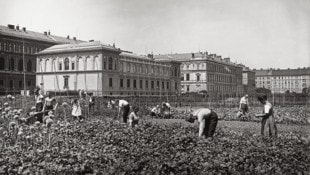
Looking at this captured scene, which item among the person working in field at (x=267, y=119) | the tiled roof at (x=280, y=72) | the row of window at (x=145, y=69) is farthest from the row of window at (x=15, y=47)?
the tiled roof at (x=280, y=72)

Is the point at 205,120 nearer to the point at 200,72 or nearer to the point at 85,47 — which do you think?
the point at 85,47

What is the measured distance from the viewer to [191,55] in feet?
316

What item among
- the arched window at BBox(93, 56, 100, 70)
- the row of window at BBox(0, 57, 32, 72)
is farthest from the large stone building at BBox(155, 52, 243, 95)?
the arched window at BBox(93, 56, 100, 70)

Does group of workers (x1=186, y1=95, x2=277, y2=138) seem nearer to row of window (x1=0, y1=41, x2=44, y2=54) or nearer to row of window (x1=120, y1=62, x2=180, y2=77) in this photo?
row of window (x1=120, y1=62, x2=180, y2=77)

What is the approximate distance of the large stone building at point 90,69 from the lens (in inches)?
2085

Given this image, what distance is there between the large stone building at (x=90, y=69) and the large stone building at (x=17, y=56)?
6.71 metres

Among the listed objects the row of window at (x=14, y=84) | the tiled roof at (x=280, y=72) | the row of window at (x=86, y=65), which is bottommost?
the row of window at (x=14, y=84)

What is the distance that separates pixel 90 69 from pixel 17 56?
1959cm

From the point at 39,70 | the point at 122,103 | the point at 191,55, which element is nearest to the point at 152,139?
the point at 122,103

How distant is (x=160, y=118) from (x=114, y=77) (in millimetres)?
32682

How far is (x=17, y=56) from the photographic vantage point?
6569 cm

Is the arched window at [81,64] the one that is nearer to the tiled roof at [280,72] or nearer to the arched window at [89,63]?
the arched window at [89,63]

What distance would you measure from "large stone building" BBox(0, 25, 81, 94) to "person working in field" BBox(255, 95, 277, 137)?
54565mm

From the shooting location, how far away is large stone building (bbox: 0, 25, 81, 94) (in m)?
62.2
